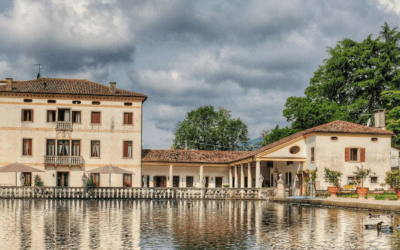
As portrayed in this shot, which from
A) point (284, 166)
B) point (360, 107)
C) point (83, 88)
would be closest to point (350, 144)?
point (284, 166)

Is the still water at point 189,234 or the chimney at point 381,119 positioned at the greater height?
the chimney at point 381,119

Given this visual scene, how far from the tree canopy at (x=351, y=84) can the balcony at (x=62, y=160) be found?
23766 millimetres

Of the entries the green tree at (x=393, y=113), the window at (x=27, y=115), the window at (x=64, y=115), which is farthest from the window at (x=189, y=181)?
the green tree at (x=393, y=113)

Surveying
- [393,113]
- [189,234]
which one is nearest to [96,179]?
[393,113]

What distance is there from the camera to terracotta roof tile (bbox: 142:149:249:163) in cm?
4644

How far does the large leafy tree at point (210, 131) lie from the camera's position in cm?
6862

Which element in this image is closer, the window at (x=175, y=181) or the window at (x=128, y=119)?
the window at (x=128, y=119)

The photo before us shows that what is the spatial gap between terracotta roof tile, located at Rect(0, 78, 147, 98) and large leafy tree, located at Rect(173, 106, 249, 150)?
80.8 feet

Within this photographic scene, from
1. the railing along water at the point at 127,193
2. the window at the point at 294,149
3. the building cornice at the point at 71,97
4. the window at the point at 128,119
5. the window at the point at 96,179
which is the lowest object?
the railing along water at the point at 127,193

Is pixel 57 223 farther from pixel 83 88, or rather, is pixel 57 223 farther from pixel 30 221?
Answer: pixel 83 88

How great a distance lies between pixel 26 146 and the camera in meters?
42.9

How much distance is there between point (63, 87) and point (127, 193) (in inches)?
506

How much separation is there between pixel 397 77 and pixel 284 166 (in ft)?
53.1

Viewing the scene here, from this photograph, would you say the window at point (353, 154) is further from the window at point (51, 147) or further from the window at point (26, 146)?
the window at point (26, 146)
